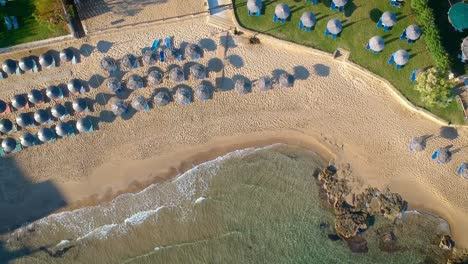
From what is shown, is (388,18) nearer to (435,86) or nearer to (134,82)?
(435,86)

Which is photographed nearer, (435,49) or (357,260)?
(435,49)

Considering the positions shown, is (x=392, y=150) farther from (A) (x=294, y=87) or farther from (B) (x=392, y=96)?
(A) (x=294, y=87)

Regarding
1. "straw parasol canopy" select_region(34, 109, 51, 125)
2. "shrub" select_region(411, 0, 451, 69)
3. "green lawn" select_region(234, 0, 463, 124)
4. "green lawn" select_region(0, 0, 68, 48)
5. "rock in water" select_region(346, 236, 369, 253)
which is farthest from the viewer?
"rock in water" select_region(346, 236, 369, 253)

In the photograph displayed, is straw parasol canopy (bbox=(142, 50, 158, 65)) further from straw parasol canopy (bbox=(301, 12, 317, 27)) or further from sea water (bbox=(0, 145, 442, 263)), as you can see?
straw parasol canopy (bbox=(301, 12, 317, 27))

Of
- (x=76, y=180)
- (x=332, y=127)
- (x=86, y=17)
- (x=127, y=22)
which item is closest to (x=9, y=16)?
(x=86, y=17)

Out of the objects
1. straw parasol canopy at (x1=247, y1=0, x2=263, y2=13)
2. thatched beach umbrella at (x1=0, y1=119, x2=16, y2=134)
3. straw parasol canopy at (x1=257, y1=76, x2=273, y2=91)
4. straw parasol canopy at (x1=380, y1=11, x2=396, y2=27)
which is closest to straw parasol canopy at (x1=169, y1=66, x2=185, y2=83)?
straw parasol canopy at (x1=257, y1=76, x2=273, y2=91)

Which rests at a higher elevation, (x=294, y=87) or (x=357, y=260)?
(x=294, y=87)
